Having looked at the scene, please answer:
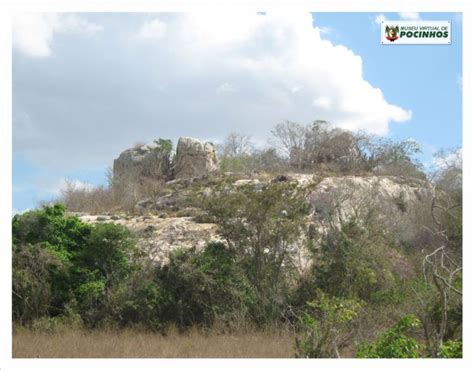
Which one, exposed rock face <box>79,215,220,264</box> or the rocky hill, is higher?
the rocky hill

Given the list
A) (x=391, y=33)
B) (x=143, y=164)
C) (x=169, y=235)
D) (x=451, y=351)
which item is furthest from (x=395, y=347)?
(x=143, y=164)

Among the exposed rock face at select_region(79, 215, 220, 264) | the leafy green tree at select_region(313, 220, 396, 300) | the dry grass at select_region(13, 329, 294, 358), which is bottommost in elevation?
the dry grass at select_region(13, 329, 294, 358)

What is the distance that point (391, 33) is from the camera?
35.0ft

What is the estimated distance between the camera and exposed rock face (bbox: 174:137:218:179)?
111ft

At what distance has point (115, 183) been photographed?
31344 millimetres

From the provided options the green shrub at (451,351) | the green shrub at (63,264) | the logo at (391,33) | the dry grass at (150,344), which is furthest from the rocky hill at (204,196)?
the green shrub at (451,351)

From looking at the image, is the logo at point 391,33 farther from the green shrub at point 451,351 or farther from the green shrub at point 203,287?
the green shrub at point 203,287

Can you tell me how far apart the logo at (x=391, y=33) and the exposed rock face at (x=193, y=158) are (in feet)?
75.6

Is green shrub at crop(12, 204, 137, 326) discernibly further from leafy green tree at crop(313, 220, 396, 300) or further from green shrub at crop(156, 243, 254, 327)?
leafy green tree at crop(313, 220, 396, 300)

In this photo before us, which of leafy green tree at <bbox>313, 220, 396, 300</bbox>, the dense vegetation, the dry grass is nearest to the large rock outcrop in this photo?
the dense vegetation

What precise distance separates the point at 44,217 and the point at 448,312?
10.2 metres

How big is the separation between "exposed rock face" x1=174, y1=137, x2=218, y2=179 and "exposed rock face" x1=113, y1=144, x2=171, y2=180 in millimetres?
656

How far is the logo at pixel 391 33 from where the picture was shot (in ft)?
34.7

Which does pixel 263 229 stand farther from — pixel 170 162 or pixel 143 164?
pixel 143 164
